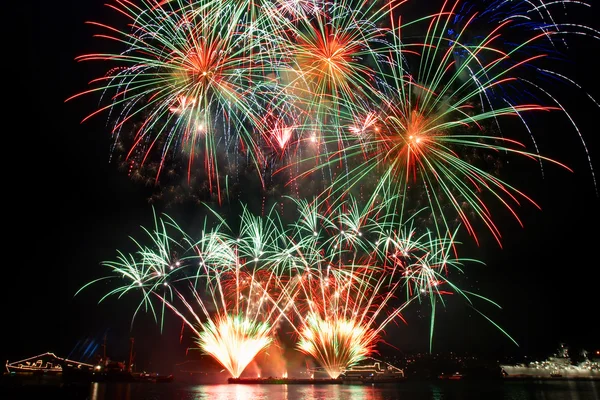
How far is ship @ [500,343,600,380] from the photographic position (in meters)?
119

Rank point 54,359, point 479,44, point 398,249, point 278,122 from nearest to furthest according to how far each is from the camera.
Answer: point 479,44
point 278,122
point 398,249
point 54,359

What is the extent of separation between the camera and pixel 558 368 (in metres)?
128

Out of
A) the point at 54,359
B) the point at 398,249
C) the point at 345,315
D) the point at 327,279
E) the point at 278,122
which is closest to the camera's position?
the point at 278,122

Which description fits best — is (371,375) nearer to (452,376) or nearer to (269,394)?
(452,376)

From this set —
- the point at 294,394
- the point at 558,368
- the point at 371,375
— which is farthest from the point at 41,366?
the point at 558,368

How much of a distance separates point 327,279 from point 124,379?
73.0m

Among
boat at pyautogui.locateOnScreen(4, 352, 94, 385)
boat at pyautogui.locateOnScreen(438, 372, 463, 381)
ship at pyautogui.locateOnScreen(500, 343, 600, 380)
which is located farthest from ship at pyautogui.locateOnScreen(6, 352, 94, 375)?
ship at pyautogui.locateOnScreen(500, 343, 600, 380)

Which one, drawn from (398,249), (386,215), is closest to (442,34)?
(386,215)

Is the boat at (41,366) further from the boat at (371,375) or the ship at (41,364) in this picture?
the boat at (371,375)

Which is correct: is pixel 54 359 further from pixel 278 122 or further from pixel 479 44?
pixel 479 44

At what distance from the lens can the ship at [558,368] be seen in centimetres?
11880

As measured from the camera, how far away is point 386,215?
754 inches

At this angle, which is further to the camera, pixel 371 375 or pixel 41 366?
pixel 41 366

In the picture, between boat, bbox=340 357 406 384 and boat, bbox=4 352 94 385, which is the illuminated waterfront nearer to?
boat, bbox=340 357 406 384
